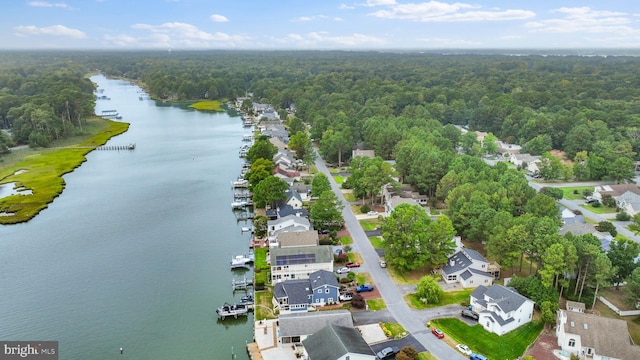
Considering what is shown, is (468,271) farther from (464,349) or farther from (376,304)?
(464,349)

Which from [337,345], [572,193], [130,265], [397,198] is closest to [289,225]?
[397,198]

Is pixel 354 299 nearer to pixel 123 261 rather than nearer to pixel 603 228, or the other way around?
pixel 123 261

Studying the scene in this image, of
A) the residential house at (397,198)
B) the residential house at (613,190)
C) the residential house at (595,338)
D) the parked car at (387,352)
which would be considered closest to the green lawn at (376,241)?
the residential house at (397,198)

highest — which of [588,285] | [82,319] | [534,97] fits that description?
[534,97]

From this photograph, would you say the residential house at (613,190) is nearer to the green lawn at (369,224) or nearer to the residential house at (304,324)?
the green lawn at (369,224)

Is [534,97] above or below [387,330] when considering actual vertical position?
above

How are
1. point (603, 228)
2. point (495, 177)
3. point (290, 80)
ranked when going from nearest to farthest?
point (603, 228) → point (495, 177) → point (290, 80)

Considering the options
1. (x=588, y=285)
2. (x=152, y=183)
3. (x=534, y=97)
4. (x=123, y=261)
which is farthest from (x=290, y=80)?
(x=588, y=285)

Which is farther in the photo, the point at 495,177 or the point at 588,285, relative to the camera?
the point at 495,177
